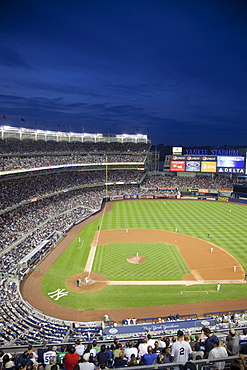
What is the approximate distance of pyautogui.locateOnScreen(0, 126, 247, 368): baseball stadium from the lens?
19245mm

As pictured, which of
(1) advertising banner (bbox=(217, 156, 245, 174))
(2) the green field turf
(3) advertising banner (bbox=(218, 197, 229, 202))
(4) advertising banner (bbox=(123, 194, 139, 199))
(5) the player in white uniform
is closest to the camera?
(5) the player in white uniform

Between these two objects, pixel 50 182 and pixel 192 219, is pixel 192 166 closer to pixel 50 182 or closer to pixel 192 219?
pixel 192 219

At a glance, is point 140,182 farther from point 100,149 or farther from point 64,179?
point 64,179

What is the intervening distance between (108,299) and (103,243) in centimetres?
1282

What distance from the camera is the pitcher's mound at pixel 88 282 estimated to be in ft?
77.9

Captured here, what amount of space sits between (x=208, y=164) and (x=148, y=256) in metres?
44.5

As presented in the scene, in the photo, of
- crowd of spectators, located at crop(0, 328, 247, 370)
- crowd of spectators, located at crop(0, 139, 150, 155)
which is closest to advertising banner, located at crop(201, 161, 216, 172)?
crowd of spectators, located at crop(0, 139, 150, 155)

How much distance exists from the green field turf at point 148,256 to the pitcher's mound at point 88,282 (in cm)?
57

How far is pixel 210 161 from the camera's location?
6869 centimetres

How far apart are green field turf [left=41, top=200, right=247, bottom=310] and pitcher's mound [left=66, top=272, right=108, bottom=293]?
1.86 ft

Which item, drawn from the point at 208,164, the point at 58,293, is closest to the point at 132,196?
the point at 208,164

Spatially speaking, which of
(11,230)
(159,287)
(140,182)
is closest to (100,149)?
(140,182)

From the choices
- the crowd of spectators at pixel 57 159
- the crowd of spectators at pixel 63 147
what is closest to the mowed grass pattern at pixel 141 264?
the crowd of spectators at pixel 57 159

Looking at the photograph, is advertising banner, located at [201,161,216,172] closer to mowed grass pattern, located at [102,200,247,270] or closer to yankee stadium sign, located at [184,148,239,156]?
yankee stadium sign, located at [184,148,239,156]
